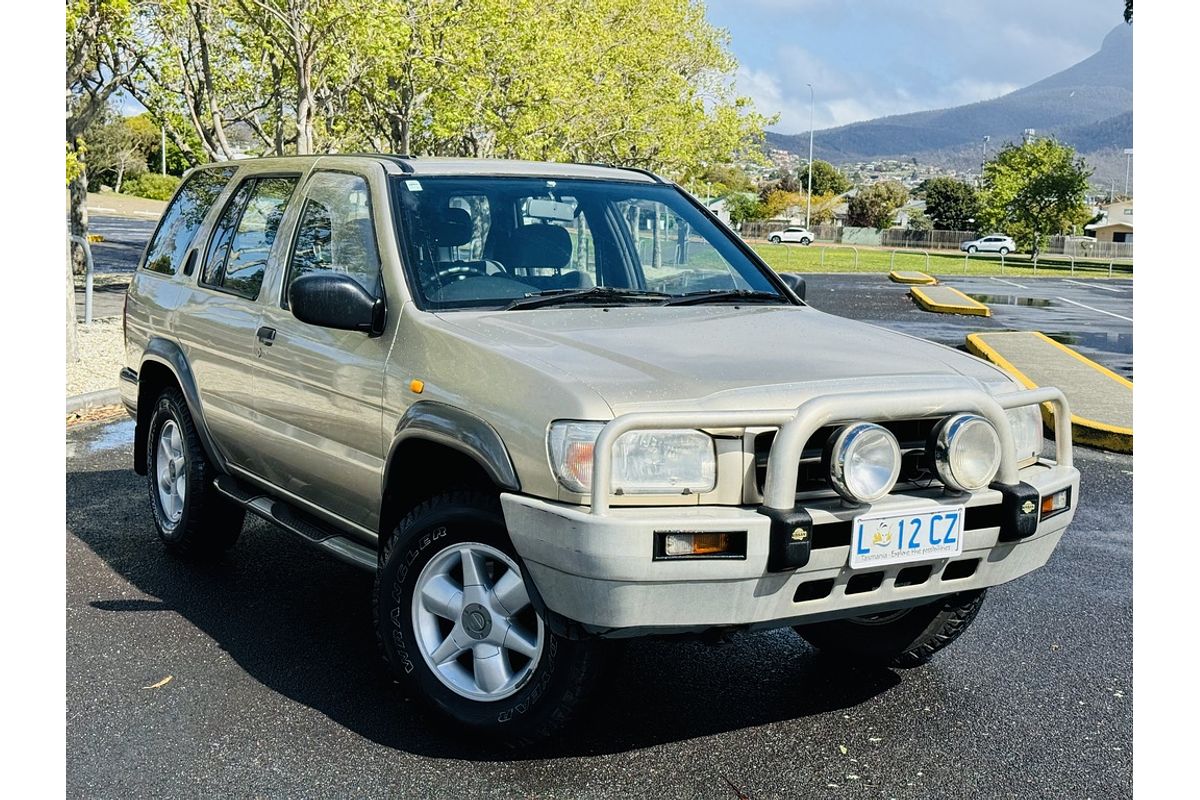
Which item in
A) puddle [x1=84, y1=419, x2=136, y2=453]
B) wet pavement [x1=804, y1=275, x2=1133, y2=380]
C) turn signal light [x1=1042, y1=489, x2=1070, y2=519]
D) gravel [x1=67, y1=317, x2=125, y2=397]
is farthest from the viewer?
wet pavement [x1=804, y1=275, x2=1133, y2=380]

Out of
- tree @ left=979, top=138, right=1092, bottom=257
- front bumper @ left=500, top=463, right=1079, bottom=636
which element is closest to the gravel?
front bumper @ left=500, top=463, right=1079, bottom=636

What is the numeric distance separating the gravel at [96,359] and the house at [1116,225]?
121 m

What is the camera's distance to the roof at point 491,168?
4992 millimetres

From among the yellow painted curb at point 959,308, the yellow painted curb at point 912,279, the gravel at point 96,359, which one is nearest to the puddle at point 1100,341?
the yellow painted curb at point 959,308

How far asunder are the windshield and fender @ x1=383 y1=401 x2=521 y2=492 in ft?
1.66

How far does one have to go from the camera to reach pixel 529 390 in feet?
12.2

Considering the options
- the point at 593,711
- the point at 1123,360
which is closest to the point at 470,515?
the point at 593,711

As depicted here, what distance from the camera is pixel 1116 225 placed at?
132 m

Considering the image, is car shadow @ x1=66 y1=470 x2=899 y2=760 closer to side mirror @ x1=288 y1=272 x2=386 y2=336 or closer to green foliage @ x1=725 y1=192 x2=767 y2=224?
side mirror @ x1=288 y1=272 x2=386 y2=336

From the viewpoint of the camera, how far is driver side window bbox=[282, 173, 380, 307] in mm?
4770

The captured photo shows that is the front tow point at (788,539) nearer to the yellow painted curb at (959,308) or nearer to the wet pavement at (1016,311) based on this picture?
the wet pavement at (1016,311)

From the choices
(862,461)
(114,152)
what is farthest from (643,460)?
(114,152)

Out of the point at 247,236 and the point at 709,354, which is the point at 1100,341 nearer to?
the point at 247,236
